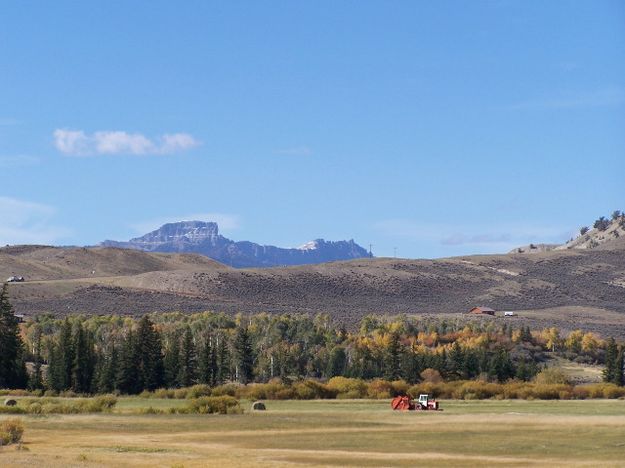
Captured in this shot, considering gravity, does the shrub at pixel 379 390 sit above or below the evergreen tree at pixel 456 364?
below

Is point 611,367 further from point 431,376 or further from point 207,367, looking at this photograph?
point 207,367

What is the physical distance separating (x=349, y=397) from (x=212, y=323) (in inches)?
2494

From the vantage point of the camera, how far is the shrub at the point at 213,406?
242 feet

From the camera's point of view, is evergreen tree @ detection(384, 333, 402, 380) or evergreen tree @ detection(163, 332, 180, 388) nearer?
evergreen tree @ detection(163, 332, 180, 388)

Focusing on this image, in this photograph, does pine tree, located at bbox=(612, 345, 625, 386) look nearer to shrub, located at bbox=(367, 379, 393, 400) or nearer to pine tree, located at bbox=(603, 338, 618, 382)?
pine tree, located at bbox=(603, 338, 618, 382)

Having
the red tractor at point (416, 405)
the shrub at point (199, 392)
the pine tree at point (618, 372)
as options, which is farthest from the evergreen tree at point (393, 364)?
the red tractor at point (416, 405)

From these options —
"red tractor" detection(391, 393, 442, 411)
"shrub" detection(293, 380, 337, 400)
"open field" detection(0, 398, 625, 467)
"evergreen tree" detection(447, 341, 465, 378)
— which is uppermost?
"evergreen tree" detection(447, 341, 465, 378)

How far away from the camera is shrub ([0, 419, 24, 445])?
52000 millimetres

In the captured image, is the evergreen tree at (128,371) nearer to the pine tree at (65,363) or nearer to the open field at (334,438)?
the pine tree at (65,363)

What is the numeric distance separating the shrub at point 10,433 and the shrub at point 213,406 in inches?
807

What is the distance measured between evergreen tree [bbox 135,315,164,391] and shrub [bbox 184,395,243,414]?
24.3 metres

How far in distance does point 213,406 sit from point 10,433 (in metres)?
22.8

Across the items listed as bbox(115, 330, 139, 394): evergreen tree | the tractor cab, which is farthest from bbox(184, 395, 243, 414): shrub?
bbox(115, 330, 139, 394): evergreen tree

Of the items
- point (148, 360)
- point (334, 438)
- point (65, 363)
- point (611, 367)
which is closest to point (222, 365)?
point (148, 360)
